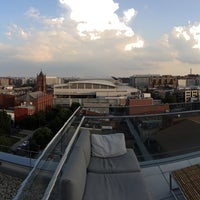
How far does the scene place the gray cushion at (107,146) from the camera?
11.9 ft

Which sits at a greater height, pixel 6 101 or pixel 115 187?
pixel 115 187

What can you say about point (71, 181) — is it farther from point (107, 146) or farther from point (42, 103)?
point (42, 103)

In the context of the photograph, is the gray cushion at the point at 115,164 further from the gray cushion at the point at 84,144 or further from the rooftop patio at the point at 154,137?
the rooftop patio at the point at 154,137

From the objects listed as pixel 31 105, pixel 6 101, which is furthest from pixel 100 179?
pixel 6 101

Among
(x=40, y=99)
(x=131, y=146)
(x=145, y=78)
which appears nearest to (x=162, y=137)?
(x=131, y=146)

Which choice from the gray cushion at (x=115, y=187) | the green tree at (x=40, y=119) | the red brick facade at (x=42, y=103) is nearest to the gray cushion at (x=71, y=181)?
the gray cushion at (x=115, y=187)

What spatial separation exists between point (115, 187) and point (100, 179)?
26cm

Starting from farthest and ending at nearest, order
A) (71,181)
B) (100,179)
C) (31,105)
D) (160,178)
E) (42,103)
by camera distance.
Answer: (42,103) → (31,105) → (160,178) → (100,179) → (71,181)

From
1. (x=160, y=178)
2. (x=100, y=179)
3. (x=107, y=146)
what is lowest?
(x=160, y=178)

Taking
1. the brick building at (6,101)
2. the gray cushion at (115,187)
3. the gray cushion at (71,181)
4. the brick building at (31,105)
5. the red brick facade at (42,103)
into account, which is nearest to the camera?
the gray cushion at (71,181)

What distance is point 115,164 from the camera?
3.29 metres

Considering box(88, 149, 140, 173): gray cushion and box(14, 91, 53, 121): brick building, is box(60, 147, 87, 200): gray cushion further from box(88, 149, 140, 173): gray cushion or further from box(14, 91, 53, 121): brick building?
box(14, 91, 53, 121): brick building

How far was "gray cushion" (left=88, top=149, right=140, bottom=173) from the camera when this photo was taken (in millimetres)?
3082

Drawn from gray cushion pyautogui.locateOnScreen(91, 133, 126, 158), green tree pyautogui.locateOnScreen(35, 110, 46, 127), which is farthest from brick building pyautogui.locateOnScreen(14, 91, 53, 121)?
gray cushion pyautogui.locateOnScreen(91, 133, 126, 158)
